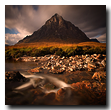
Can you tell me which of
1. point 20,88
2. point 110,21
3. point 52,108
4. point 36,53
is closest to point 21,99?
point 20,88

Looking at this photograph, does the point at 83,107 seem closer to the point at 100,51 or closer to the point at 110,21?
the point at 110,21

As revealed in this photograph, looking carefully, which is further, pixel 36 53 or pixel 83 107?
pixel 36 53

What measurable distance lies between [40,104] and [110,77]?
2.96 metres

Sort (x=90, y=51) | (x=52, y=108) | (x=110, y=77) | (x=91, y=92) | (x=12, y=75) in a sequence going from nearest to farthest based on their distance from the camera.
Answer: (x=52, y=108) < (x=91, y=92) < (x=110, y=77) < (x=12, y=75) < (x=90, y=51)

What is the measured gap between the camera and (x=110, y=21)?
251cm

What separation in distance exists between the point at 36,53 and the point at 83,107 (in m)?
7.07

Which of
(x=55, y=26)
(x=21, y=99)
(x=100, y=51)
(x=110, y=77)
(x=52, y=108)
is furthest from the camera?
(x=55, y=26)

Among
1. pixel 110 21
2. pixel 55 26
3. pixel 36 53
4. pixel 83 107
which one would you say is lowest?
pixel 83 107

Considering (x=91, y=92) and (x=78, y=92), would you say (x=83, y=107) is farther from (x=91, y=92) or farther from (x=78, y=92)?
(x=91, y=92)

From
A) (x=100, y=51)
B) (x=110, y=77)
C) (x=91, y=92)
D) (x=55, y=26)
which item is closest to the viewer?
(x=91, y=92)

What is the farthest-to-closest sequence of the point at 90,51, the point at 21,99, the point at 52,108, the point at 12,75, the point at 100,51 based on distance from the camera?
1. the point at 90,51
2. the point at 100,51
3. the point at 12,75
4. the point at 21,99
5. the point at 52,108

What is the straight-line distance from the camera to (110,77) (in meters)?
2.43

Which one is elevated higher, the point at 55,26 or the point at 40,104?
the point at 55,26

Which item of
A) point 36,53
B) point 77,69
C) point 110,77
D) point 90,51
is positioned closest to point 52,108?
point 110,77
